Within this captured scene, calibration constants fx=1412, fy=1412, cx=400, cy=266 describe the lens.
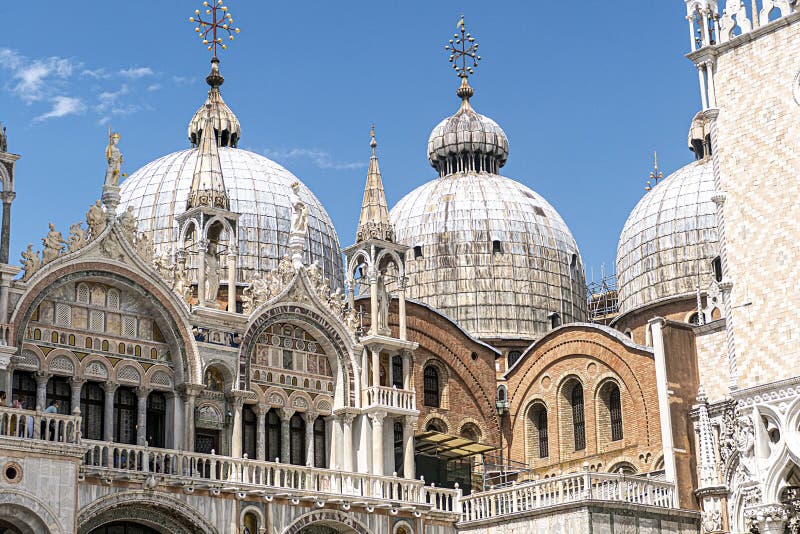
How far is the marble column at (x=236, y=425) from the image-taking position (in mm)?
31391

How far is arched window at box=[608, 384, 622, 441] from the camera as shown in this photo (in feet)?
133

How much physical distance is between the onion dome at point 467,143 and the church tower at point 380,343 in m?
18.0

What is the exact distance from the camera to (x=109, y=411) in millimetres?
30141

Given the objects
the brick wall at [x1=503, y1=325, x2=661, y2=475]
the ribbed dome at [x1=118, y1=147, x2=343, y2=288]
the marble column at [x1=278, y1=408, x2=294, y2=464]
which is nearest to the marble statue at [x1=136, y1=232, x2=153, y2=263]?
the marble column at [x1=278, y1=408, x2=294, y2=464]

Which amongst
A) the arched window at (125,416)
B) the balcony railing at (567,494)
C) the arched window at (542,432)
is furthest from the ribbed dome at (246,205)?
the balcony railing at (567,494)

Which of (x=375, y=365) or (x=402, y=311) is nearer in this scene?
(x=375, y=365)

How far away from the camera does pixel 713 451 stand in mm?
34250

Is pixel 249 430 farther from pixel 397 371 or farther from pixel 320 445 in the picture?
pixel 397 371

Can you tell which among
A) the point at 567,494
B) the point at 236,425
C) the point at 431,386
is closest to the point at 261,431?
the point at 236,425

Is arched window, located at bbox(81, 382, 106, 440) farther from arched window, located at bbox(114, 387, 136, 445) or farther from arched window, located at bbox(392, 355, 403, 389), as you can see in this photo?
arched window, located at bbox(392, 355, 403, 389)

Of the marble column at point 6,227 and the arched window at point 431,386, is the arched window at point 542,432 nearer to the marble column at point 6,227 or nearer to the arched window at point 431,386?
the arched window at point 431,386

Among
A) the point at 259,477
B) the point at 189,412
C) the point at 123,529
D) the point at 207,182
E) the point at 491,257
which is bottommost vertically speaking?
the point at 123,529

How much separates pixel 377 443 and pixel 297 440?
1.91 m

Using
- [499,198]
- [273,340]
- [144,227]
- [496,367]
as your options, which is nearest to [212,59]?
[144,227]
